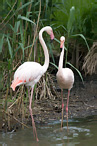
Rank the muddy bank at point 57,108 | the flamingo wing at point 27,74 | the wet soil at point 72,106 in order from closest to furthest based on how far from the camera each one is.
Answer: the flamingo wing at point 27,74 < the muddy bank at point 57,108 < the wet soil at point 72,106

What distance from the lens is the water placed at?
14.3 feet

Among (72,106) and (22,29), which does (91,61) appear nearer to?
(72,106)

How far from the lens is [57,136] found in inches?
185

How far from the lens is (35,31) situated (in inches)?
192

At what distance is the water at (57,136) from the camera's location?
4344mm

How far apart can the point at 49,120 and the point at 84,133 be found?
0.93 m

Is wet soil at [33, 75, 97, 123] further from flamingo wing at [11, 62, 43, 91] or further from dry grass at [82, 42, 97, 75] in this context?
dry grass at [82, 42, 97, 75]

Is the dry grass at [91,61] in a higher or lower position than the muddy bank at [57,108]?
higher

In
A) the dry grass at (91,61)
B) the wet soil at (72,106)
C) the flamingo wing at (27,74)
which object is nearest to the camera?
the flamingo wing at (27,74)

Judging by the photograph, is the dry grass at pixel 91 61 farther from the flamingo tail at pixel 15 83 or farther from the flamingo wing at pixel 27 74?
the flamingo tail at pixel 15 83

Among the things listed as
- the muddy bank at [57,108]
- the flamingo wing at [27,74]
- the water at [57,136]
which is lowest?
Answer: the water at [57,136]

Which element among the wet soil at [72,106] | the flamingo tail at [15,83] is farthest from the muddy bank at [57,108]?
the flamingo tail at [15,83]

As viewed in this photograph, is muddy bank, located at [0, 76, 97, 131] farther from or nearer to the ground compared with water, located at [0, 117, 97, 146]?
farther from the ground

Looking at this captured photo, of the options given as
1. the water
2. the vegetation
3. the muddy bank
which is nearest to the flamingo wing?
the vegetation
